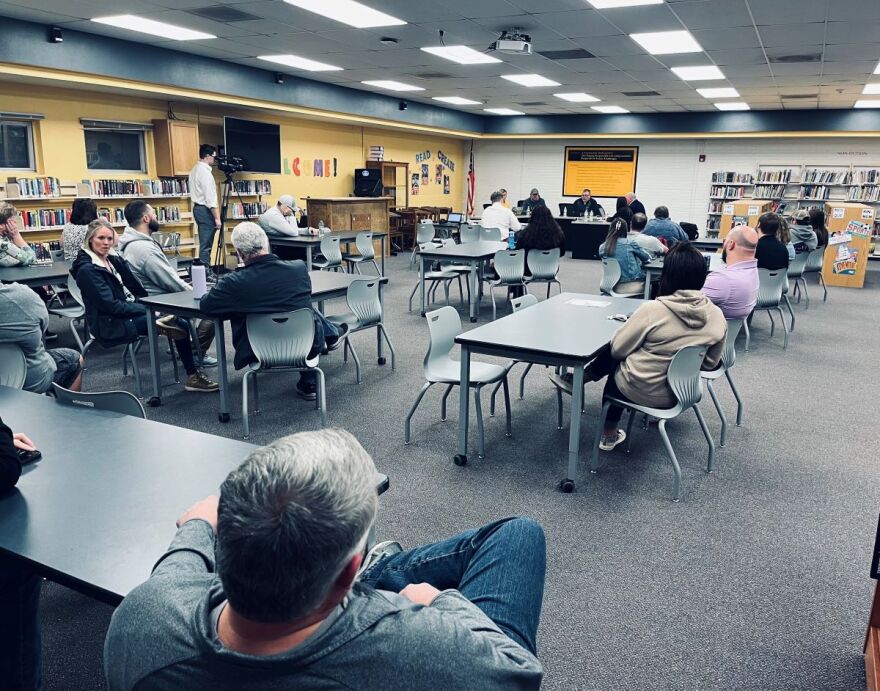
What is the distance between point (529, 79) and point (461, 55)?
6.70ft

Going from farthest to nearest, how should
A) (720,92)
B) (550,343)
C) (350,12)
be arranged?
1. (720,92)
2. (350,12)
3. (550,343)

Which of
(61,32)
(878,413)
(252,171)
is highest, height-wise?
(61,32)

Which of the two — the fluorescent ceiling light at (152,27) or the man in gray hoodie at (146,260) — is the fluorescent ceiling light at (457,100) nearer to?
the fluorescent ceiling light at (152,27)

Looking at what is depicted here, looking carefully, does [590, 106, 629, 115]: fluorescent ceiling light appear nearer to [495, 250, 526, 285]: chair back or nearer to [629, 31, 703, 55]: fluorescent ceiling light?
[629, 31, 703, 55]: fluorescent ceiling light

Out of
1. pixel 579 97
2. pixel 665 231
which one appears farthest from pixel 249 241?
pixel 579 97

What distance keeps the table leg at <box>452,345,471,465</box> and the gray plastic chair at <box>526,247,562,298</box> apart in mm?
3831

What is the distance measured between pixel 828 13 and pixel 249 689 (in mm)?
6888

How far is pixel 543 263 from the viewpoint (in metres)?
7.03

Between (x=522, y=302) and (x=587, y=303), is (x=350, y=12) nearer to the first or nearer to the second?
(x=522, y=302)

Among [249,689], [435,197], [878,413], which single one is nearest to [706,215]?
[435,197]

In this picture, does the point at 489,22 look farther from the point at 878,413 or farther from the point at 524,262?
the point at 878,413

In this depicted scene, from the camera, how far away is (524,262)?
7000mm

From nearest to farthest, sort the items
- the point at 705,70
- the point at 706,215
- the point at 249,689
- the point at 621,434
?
the point at 249,689 < the point at 621,434 < the point at 705,70 < the point at 706,215

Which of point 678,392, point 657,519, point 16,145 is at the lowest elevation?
point 657,519
